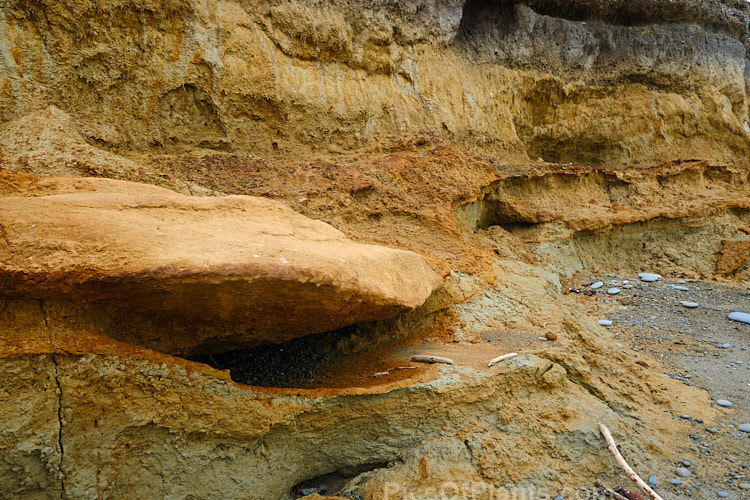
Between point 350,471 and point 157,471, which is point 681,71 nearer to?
point 350,471

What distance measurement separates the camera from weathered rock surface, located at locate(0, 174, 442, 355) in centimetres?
204

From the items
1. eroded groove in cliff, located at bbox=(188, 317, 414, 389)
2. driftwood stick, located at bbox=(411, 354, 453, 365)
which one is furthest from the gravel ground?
eroded groove in cliff, located at bbox=(188, 317, 414, 389)

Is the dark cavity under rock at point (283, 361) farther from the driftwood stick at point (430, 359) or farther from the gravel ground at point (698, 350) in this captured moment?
the gravel ground at point (698, 350)

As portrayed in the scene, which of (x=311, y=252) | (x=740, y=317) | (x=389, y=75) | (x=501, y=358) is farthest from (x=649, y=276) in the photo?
(x=311, y=252)

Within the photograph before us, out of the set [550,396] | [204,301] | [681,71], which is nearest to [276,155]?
[204,301]

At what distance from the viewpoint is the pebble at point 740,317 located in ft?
17.5

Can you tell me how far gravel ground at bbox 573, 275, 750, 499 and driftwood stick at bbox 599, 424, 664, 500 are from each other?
162 mm

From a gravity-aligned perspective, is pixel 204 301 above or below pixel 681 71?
below

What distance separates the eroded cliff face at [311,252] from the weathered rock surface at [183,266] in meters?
0.02

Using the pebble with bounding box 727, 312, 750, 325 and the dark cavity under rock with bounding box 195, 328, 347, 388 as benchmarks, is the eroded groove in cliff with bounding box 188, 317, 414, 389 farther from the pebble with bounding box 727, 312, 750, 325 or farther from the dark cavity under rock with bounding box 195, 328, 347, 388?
the pebble with bounding box 727, 312, 750, 325

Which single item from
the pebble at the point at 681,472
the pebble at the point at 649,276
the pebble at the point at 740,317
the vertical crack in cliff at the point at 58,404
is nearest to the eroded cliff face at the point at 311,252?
the vertical crack in cliff at the point at 58,404

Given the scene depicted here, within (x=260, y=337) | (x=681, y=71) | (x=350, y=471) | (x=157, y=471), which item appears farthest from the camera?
(x=681, y=71)

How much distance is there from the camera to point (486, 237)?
6.25 meters

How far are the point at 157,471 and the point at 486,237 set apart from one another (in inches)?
185
